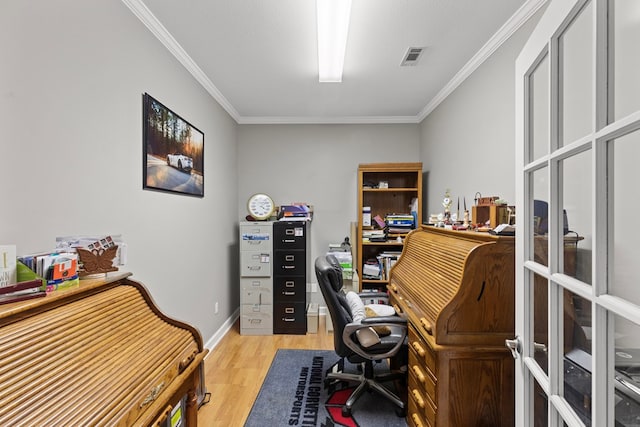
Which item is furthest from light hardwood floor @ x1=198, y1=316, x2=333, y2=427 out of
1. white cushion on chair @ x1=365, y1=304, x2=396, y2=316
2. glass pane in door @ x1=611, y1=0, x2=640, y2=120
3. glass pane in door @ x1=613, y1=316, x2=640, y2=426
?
glass pane in door @ x1=611, y1=0, x2=640, y2=120

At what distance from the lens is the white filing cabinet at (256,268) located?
3535 mm

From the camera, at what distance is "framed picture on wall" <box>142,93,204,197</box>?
200 centimetres

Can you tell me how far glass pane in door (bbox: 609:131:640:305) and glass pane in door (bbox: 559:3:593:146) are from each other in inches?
5.2

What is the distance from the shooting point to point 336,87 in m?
3.07

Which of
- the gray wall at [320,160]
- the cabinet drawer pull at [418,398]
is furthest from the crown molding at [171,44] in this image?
the cabinet drawer pull at [418,398]

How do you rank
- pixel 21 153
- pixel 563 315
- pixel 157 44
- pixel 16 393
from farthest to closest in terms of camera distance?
1. pixel 157 44
2. pixel 21 153
3. pixel 563 315
4. pixel 16 393

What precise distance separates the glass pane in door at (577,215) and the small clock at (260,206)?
10.4 feet

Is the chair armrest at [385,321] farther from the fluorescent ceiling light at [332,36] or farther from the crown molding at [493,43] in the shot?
the crown molding at [493,43]

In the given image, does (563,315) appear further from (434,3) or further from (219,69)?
(219,69)

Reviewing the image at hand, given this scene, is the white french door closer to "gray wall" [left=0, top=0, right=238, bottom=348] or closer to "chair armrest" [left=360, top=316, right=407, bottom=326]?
"chair armrest" [left=360, top=316, right=407, bottom=326]

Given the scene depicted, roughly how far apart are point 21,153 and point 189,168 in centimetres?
142

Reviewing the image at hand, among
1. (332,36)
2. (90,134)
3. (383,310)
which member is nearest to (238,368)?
(383,310)

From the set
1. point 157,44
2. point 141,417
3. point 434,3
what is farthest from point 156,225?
point 434,3

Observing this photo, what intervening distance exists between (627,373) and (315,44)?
7.89 ft
